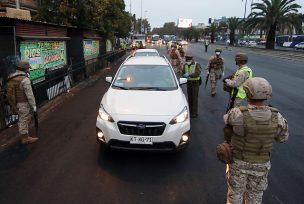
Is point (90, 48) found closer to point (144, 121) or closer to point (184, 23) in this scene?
point (144, 121)

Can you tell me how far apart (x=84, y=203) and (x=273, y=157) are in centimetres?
379

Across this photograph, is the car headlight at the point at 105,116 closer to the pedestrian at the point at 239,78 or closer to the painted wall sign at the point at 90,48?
the pedestrian at the point at 239,78

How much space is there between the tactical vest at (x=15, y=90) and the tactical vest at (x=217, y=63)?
731 centimetres

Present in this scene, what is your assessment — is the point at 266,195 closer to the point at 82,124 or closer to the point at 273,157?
the point at 273,157

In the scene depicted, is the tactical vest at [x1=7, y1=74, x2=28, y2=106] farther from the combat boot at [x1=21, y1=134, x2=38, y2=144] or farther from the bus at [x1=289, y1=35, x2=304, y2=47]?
the bus at [x1=289, y1=35, x2=304, y2=47]

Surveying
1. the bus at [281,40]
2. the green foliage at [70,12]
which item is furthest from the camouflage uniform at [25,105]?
the bus at [281,40]

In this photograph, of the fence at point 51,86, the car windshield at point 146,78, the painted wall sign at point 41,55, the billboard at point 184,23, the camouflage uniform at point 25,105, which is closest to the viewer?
the camouflage uniform at point 25,105

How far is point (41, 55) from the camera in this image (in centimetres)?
1083

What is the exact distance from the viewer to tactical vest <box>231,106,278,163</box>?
10.3ft

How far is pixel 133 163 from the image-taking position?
18.3ft

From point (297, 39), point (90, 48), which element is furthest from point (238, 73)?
point (297, 39)

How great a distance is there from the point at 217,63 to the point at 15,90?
299 inches

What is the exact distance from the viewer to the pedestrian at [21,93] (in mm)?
6098

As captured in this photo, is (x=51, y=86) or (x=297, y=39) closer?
(x=51, y=86)
